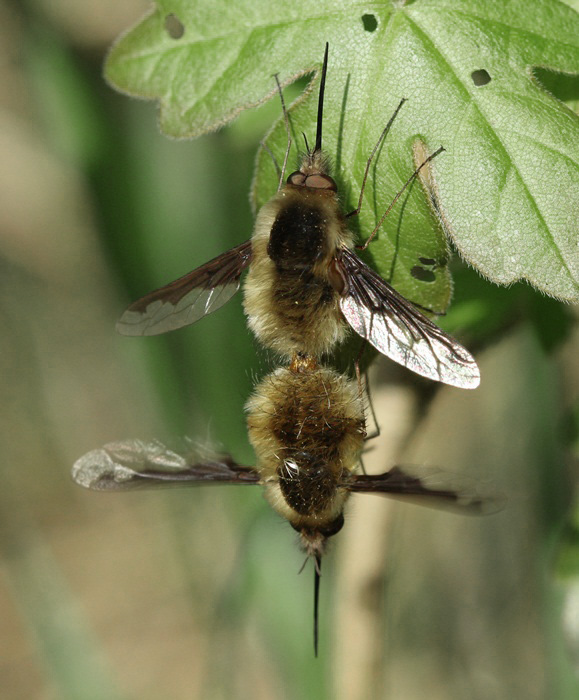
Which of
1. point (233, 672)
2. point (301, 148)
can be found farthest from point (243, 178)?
point (233, 672)

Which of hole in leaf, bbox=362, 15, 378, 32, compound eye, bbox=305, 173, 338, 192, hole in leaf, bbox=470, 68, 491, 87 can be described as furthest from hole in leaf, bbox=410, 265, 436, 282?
hole in leaf, bbox=362, 15, 378, 32

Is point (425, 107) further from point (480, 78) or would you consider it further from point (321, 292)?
point (321, 292)

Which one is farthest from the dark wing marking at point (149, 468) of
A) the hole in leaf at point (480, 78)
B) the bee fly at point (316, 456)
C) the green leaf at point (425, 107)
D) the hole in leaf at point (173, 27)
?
the hole in leaf at point (480, 78)

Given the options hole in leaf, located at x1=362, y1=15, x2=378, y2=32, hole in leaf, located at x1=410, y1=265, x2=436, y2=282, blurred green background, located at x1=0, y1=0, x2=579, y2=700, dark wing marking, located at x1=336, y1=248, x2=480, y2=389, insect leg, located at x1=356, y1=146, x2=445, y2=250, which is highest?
hole in leaf, located at x1=362, y1=15, x2=378, y2=32

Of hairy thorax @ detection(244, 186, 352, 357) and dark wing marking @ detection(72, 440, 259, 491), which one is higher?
hairy thorax @ detection(244, 186, 352, 357)

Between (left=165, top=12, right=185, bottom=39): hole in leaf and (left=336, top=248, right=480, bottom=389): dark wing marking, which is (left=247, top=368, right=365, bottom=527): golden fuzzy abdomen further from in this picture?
(left=165, top=12, right=185, bottom=39): hole in leaf

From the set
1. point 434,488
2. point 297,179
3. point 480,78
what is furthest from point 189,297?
point 480,78

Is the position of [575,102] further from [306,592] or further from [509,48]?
[306,592]
